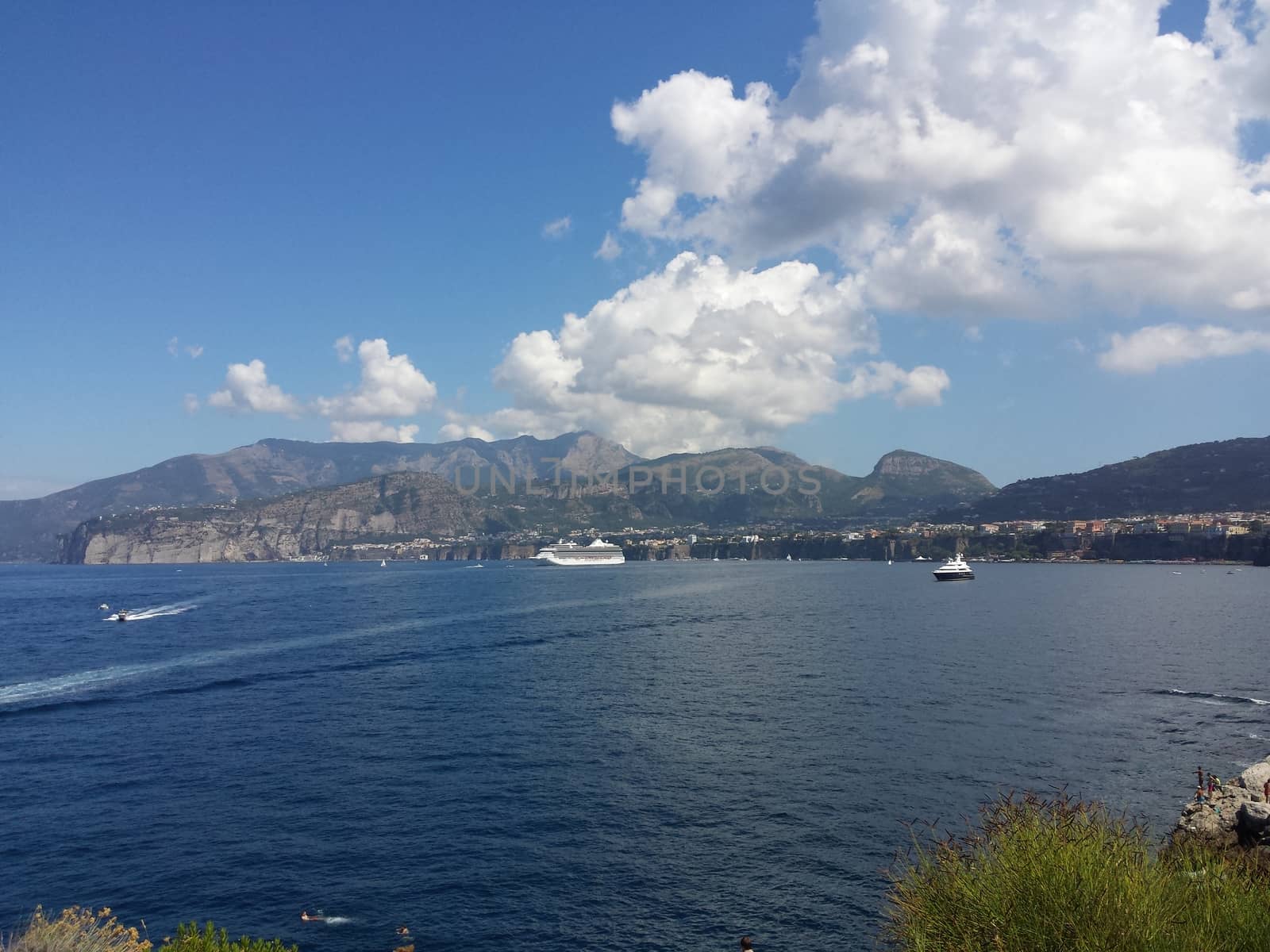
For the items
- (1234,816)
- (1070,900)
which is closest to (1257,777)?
(1234,816)

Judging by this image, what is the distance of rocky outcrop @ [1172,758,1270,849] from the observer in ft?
91.9

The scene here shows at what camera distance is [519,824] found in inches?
1364

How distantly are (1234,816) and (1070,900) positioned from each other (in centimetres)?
2139

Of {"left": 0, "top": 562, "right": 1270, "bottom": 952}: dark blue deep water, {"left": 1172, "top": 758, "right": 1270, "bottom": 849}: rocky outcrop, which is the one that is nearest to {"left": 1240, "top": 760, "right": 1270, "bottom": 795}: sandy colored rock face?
{"left": 1172, "top": 758, "right": 1270, "bottom": 849}: rocky outcrop

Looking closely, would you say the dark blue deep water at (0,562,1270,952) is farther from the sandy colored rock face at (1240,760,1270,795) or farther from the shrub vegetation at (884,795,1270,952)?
the shrub vegetation at (884,795,1270,952)

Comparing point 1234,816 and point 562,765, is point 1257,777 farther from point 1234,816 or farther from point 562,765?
point 562,765

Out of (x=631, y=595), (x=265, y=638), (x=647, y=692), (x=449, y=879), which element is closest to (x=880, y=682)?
(x=647, y=692)

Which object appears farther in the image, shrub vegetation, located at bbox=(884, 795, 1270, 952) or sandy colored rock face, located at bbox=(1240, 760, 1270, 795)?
sandy colored rock face, located at bbox=(1240, 760, 1270, 795)

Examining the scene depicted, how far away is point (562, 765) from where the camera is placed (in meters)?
43.4

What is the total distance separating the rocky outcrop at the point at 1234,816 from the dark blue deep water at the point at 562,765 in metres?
3.47

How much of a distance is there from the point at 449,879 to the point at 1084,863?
23.0 meters

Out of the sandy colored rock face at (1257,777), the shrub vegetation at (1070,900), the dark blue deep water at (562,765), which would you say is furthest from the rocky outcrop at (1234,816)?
the shrub vegetation at (1070,900)

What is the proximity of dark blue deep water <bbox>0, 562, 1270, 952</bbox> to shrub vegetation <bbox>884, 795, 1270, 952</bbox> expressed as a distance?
418 inches

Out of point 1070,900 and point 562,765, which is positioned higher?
point 1070,900
